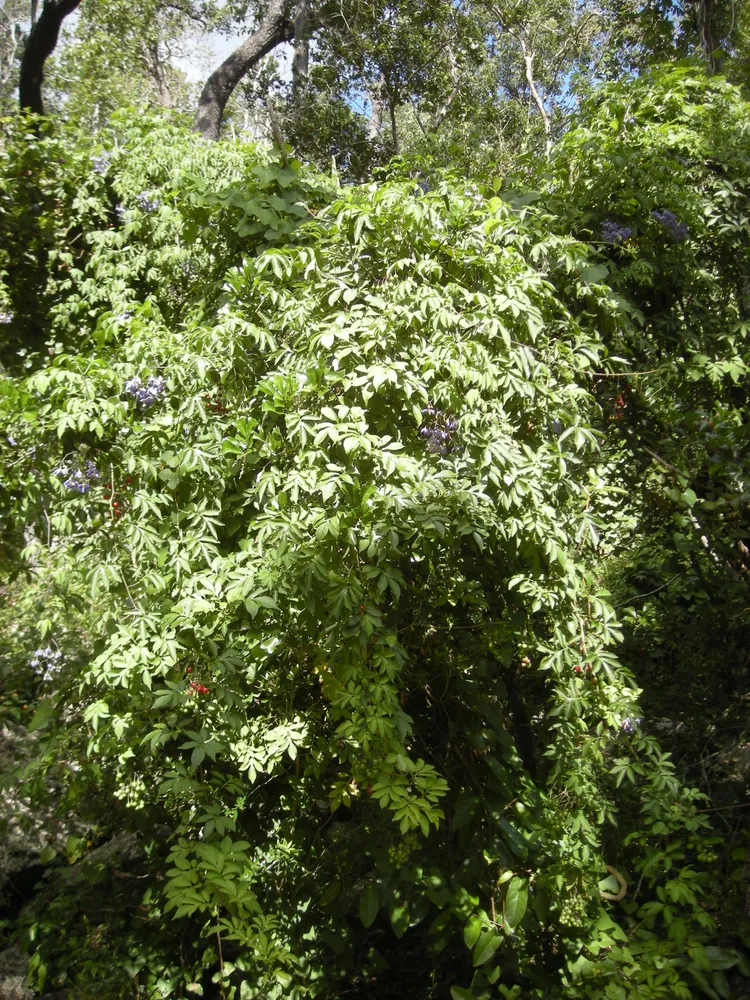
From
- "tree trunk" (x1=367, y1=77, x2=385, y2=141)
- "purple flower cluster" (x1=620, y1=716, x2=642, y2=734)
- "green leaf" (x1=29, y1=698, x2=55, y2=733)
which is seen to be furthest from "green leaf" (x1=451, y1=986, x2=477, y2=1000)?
"tree trunk" (x1=367, y1=77, x2=385, y2=141)

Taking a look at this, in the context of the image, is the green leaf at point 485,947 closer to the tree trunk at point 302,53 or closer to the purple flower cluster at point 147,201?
the purple flower cluster at point 147,201

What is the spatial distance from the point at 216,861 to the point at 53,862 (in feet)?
7.05

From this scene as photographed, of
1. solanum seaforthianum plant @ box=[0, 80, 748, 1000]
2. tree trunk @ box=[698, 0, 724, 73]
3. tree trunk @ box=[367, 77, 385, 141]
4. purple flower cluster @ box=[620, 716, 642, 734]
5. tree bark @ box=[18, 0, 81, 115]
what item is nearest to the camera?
solanum seaforthianum plant @ box=[0, 80, 748, 1000]

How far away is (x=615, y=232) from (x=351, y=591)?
1.52 meters

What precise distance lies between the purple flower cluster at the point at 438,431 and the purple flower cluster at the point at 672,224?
1075 mm

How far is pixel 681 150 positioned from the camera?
2.56 metres

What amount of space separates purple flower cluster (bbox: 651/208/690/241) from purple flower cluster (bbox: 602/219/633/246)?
10 cm

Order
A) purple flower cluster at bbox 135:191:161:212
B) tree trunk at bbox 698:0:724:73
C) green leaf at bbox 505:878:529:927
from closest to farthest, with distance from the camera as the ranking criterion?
green leaf at bbox 505:878:529:927, purple flower cluster at bbox 135:191:161:212, tree trunk at bbox 698:0:724:73

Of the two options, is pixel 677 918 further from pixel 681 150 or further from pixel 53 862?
pixel 53 862

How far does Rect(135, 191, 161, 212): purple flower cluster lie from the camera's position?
112 inches

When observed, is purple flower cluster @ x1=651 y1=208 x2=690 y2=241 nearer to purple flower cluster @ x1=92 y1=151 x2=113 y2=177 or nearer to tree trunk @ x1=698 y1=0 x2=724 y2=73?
purple flower cluster @ x1=92 y1=151 x2=113 y2=177

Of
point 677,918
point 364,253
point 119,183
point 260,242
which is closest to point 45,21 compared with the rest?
point 119,183

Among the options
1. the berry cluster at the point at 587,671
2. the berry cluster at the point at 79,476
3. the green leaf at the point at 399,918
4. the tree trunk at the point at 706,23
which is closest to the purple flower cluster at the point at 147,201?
the berry cluster at the point at 79,476

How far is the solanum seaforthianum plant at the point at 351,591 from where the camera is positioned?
72.9 inches
